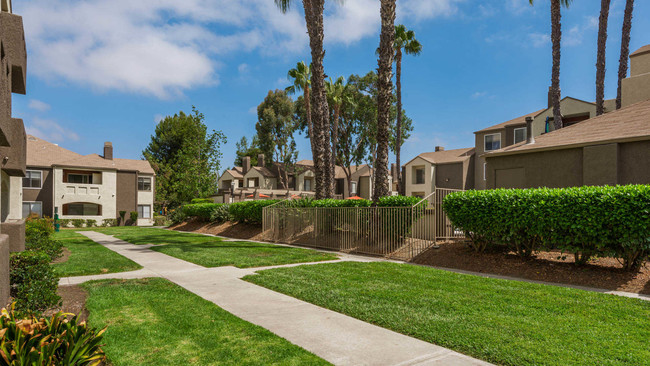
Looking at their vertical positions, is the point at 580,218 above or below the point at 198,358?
above

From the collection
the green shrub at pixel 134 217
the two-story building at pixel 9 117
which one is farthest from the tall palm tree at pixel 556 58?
the green shrub at pixel 134 217

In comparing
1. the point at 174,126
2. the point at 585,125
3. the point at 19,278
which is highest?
the point at 174,126

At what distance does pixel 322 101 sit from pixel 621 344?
1641 centimetres

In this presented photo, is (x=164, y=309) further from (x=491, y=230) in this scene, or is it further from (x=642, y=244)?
(x=642, y=244)

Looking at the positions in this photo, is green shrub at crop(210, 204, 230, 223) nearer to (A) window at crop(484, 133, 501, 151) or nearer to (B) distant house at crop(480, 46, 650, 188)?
(B) distant house at crop(480, 46, 650, 188)

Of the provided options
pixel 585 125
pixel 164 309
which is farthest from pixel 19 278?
pixel 585 125

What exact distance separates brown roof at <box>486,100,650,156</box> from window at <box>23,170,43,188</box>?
122 feet

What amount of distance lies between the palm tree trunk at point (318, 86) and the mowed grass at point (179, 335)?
12.9 m

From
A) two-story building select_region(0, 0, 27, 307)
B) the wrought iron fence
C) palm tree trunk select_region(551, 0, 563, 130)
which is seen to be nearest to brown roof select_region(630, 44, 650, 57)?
palm tree trunk select_region(551, 0, 563, 130)

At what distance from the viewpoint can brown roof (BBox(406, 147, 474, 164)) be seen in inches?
1352

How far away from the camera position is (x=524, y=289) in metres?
7.51

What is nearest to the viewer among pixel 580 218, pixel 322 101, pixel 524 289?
pixel 524 289

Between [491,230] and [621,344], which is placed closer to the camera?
[621,344]

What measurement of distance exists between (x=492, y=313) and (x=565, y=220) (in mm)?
4845
